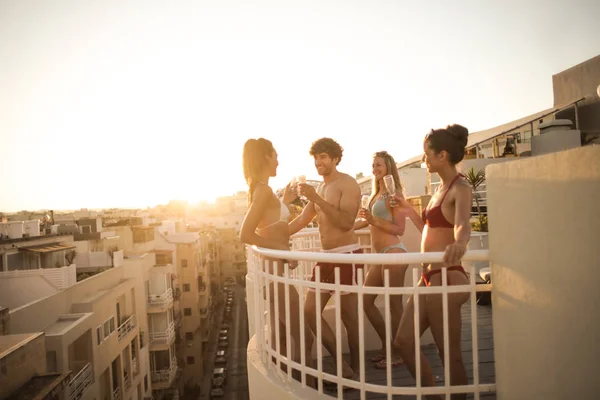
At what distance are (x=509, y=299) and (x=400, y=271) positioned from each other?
168 cm

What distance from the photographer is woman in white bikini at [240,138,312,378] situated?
346cm

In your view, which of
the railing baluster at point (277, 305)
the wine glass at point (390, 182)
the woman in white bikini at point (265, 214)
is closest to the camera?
the railing baluster at point (277, 305)

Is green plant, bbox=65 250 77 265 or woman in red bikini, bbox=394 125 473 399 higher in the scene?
woman in red bikini, bbox=394 125 473 399

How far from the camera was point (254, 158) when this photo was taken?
3641 millimetres

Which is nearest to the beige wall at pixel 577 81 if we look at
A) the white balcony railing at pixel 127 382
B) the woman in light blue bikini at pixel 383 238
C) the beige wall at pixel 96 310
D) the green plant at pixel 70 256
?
the woman in light blue bikini at pixel 383 238

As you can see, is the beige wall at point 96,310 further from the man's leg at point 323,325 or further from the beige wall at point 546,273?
the beige wall at point 546,273

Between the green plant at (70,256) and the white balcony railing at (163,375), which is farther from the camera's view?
the white balcony railing at (163,375)

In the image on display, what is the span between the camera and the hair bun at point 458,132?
2991mm

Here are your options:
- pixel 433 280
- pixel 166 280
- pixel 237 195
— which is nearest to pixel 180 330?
pixel 166 280

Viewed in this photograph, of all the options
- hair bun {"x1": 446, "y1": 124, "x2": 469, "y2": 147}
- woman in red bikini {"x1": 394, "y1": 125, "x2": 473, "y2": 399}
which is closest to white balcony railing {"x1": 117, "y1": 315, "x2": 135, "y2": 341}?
woman in red bikini {"x1": 394, "y1": 125, "x2": 473, "y2": 399}

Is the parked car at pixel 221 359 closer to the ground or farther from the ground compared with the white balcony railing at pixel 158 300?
closer to the ground

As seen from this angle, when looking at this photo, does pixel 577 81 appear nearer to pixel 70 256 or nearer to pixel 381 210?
pixel 381 210

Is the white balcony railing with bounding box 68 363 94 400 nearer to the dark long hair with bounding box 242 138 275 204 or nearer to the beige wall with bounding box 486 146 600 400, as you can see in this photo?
the dark long hair with bounding box 242 138 275 204

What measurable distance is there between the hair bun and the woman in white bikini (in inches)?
66.7
